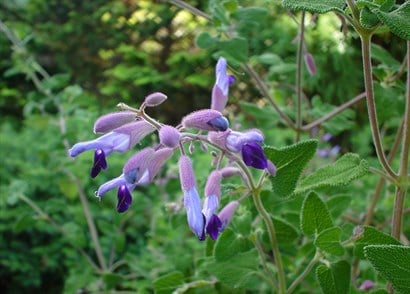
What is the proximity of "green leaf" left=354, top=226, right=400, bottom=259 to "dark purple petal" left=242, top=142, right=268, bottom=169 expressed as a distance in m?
0.24

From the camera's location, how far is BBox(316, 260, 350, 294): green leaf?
2.80 ft

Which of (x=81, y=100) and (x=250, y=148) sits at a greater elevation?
(x=250, y=148)

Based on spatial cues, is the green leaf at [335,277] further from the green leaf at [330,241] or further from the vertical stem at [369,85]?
the vertical stem at [369,85]

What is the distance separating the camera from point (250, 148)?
67cm

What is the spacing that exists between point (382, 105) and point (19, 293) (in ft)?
6.98

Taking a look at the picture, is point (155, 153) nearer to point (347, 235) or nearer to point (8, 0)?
point (347, 235)

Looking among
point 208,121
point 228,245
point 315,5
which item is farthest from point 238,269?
point 315,5

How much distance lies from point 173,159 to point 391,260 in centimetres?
185

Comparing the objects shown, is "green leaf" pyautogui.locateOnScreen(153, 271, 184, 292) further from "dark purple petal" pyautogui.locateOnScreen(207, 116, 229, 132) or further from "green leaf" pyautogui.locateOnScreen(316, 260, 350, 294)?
"dark purple petal" pyautogui.locateOnScreen(207, 116, 229, 132)

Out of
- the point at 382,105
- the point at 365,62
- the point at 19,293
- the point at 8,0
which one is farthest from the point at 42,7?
the point at 365,62

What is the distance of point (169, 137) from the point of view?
2.19ft

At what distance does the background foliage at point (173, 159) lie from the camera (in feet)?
3.30

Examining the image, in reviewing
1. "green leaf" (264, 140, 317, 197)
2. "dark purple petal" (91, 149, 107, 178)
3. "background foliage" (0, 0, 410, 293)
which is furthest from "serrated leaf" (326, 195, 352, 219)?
"dark purple petal" (91, 149, 107, 178)

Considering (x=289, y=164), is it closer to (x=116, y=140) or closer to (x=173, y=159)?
(x=116, y=140)
